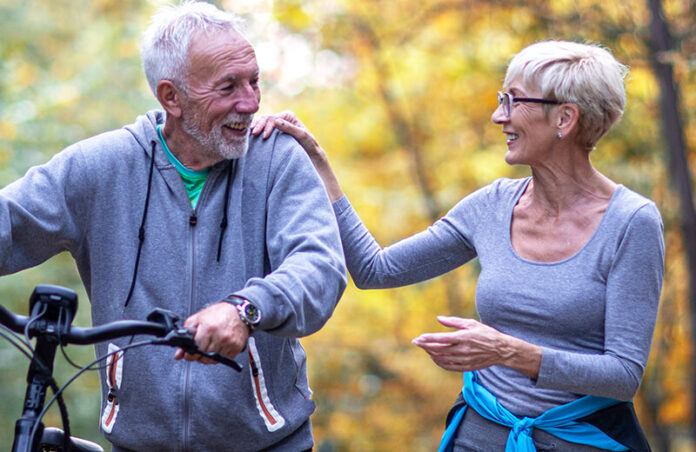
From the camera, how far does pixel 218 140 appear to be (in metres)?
2.47

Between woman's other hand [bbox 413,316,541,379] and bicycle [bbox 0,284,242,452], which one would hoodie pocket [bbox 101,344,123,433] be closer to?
bicycle [bbox 0,284,242,452]

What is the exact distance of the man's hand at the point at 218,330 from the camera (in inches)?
73.4

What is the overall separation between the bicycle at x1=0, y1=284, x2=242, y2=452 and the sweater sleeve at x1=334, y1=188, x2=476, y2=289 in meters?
1.20

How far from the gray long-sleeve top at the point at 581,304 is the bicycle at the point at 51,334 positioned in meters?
A: 1.04

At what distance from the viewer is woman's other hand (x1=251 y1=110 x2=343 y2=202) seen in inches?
104

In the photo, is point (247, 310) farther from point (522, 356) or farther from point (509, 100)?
point (509, 100)

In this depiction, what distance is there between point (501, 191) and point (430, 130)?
7.40 metres

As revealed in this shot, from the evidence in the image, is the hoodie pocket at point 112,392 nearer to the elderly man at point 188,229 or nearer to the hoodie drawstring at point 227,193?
the elderly man at point 188,229

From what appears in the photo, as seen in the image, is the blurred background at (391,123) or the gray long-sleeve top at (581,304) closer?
the gray long-sleeve top at (581,304)

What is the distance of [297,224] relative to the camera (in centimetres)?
230

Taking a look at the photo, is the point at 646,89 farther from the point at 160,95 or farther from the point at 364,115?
the point at 160,95

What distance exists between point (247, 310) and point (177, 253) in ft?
1.78

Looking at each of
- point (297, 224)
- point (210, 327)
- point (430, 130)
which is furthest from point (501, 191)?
point (430, 130)

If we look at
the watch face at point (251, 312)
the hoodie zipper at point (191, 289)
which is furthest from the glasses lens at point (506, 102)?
the watch face at point (251, 312)
